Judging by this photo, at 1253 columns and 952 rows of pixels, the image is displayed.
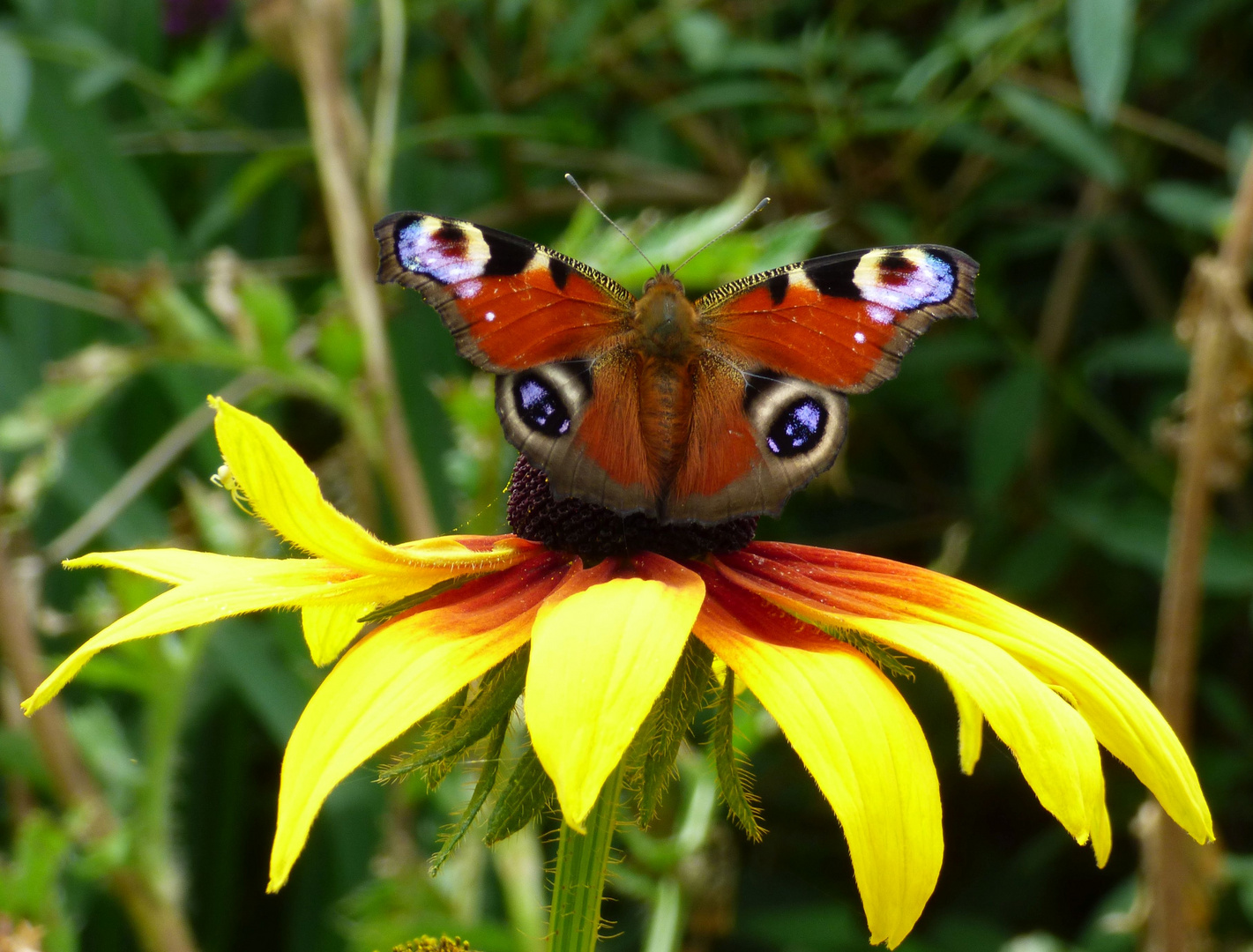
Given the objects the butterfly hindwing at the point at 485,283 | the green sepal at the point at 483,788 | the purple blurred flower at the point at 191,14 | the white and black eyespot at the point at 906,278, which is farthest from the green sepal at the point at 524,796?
the purple blurred flower at the point at 191,14

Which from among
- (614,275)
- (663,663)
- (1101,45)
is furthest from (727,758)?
(1101,45)

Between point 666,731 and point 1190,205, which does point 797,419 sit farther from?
point 1190,205

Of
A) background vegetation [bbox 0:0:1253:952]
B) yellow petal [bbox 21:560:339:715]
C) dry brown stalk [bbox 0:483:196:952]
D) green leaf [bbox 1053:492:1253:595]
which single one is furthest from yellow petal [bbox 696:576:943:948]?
green leaf [bbox 1053:492:1253:595]

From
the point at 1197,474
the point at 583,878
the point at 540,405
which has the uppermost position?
the point at 1197,474

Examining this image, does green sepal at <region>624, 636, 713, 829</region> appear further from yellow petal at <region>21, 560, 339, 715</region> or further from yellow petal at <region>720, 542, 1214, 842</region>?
yellow petal at <region>21, 560, 339, 715</region>

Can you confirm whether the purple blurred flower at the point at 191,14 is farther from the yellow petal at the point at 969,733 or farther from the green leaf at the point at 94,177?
the yellow petal at the point at 969,733

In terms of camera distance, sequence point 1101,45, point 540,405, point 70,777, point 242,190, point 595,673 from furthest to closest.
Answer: point 242,190 → point 1101,45 → point 70,777 → point 540,405 → point 595,673
